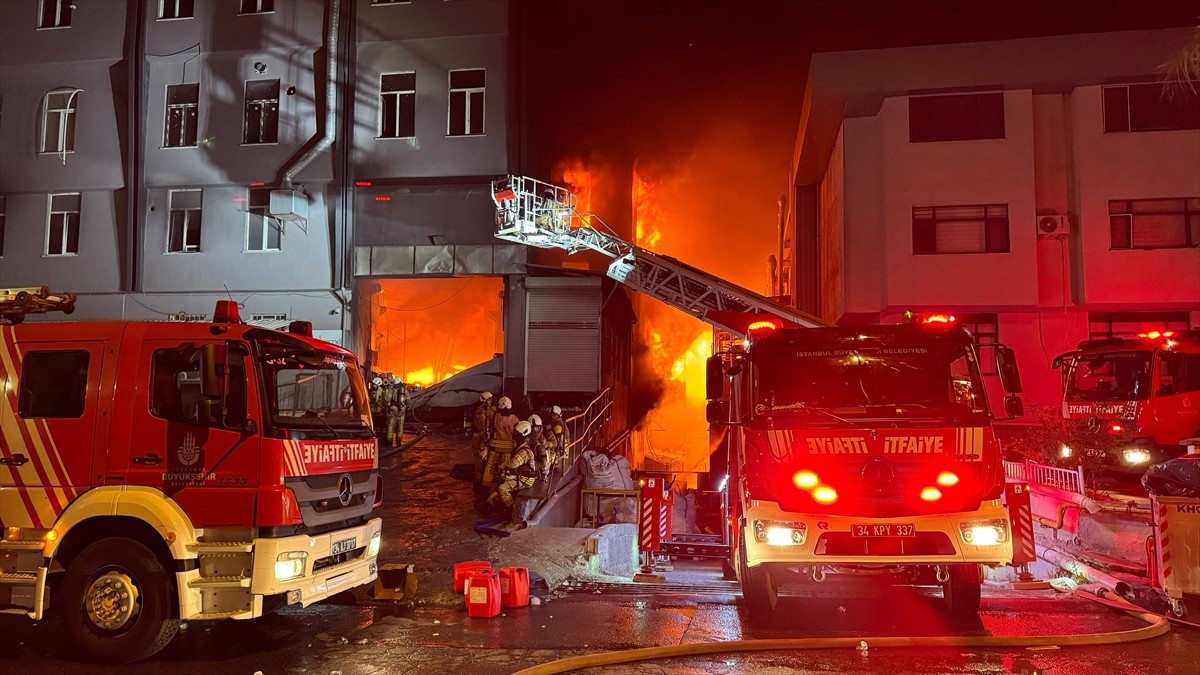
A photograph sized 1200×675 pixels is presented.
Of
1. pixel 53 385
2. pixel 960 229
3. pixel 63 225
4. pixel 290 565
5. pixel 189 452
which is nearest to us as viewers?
pixel 290 565

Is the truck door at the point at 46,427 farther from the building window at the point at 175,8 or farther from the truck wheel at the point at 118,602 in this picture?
the building window at the point at 175,8

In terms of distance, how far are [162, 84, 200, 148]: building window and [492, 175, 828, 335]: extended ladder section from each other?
29.9 feet

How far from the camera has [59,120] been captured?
72.8ft

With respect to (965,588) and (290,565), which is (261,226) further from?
(965,588)

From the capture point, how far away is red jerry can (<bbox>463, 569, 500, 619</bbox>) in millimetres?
7711

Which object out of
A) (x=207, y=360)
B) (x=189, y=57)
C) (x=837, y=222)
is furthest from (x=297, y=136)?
(x=207, y=360)

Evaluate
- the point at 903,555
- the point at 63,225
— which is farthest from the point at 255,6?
the point at 903,555

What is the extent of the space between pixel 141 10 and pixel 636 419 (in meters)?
22.0

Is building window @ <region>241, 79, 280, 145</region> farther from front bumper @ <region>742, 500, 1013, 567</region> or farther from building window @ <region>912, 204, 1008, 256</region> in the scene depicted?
front bumper @ <region>742, 500, 1013, 567</region>

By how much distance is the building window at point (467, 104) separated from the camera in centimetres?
2114

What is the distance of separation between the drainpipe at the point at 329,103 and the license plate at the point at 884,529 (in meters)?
18.6

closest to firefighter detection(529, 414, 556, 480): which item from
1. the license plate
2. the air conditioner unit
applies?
the license plate

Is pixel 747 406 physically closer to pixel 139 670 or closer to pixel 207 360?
pixel 207 360

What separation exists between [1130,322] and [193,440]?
20.7 meters
